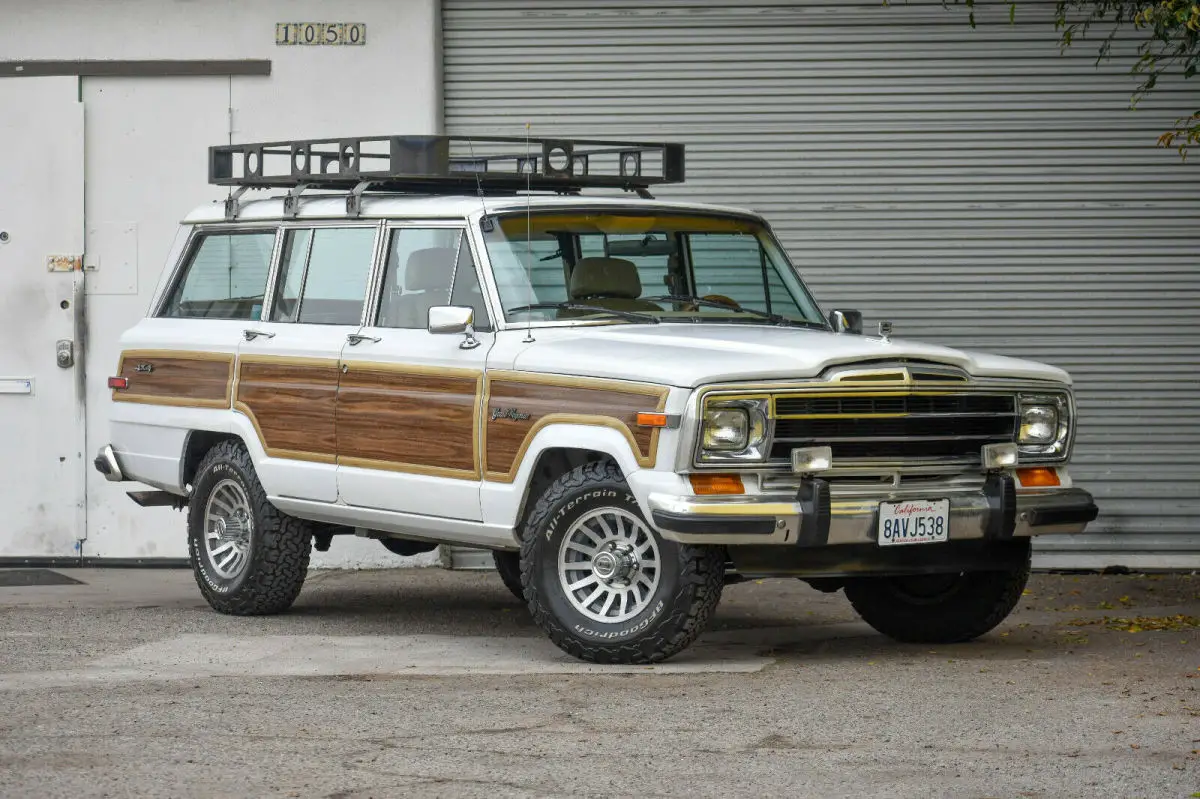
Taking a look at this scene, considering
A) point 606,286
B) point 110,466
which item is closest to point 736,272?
point 606,286

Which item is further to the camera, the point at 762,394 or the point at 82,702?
the point at 762,394

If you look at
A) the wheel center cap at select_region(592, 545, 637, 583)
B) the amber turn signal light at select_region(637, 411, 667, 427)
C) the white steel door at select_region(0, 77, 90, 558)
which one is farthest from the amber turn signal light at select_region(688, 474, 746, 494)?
the white steel door at select_region(0, 77, 90, 558)

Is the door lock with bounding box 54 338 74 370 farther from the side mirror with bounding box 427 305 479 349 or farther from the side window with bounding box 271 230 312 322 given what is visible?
the side mirror with bounding box 427 305 479 349

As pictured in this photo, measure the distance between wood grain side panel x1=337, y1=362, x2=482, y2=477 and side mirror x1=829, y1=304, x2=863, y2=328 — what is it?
1.77 m

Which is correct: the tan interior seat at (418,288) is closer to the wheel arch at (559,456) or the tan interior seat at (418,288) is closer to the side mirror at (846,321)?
the wheel arch at (559,456)

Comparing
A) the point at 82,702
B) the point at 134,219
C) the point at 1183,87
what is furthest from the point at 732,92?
the point at 82,702

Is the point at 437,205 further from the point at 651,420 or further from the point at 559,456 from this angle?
the point at 651,420

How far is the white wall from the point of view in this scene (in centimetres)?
1266

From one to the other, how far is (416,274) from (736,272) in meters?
1.50

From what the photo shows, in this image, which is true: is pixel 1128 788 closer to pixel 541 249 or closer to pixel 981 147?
pixel 541 249

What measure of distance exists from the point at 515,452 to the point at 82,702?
2.11 m

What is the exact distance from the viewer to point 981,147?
41.6 ft

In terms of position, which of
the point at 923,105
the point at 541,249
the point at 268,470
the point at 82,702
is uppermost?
the point at 923,105

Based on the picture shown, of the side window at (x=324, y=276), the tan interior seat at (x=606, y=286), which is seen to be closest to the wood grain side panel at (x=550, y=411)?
the tan interior seat at (x=606, y=286)
